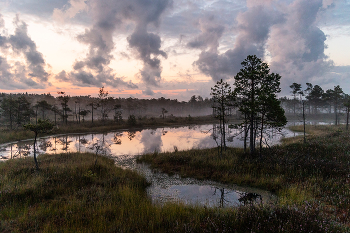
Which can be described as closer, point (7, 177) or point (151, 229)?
point (151, 229)

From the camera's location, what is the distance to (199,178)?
13.9 meters

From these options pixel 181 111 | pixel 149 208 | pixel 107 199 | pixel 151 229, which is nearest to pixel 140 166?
pixel 107 199

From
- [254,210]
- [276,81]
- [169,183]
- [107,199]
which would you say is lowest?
[169,183]

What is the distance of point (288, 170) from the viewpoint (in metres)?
13.5

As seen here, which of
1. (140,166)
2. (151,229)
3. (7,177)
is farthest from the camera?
(140,166)

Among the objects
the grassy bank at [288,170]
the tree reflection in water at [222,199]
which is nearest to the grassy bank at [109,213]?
the tree reflection in water at [222,199]

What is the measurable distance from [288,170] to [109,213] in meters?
14.2

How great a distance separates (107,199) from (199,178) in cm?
→ 781

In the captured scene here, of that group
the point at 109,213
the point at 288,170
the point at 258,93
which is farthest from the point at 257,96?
the point at 109,213

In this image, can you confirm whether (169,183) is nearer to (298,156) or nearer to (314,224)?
(314,224)

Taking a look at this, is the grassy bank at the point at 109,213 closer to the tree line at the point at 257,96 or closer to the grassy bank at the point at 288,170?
the grassy bank at the point at 288,170

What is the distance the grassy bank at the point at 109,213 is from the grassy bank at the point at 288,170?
2.77 meters

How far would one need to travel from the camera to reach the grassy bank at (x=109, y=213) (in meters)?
5.84

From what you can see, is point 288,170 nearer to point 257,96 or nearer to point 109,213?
point 257,96
